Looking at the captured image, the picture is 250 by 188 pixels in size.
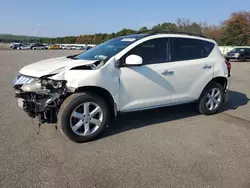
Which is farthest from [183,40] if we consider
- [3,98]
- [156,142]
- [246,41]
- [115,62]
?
[246,41]

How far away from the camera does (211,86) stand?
5.77 metres

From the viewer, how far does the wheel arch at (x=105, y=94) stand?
4152 millimetres

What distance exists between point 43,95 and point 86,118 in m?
0.76

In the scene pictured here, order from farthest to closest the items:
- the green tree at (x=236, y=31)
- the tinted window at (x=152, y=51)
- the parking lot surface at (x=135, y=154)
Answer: the green tree at (x=236, y=31) < the tinted window at (x=152, y=51) < the parking lot surface at (x=135, y=154)

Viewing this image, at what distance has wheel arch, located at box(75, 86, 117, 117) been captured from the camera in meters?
Result: 4.15

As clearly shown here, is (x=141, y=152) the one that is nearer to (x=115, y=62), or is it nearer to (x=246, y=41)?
(x=115, y=62)

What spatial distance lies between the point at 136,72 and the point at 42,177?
7.53 ft

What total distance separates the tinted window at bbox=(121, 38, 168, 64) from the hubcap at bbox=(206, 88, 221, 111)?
1560 mm

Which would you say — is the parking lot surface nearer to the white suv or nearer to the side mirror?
the white suv

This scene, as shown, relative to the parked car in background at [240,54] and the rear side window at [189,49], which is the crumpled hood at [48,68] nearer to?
the rear side window at [189,49]

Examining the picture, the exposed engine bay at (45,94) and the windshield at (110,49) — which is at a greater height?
the windshield at (110,49)

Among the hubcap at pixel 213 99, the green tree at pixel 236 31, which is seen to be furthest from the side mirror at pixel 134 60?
the green tree at pixel 236 31

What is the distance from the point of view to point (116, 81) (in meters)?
4.35

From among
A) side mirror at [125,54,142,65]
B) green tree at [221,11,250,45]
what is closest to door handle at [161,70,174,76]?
side mirror at [125,54,142,65]
